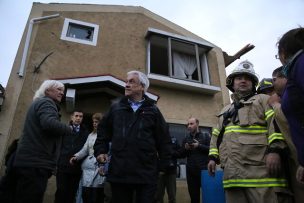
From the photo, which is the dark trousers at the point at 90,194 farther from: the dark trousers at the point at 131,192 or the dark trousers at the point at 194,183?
the dark trousers at the point at 131,192

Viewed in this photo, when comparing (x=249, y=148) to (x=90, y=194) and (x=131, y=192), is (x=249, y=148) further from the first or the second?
(x=90, y=194)

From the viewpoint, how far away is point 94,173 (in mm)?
4672

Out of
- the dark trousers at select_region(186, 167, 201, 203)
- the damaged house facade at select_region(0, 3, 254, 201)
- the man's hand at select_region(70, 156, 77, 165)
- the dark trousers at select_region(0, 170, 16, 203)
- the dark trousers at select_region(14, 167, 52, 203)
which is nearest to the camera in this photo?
the dark trousers at select_region(14, 167, 52, 203)

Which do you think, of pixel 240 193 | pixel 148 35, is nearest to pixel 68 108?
pixel 148 35

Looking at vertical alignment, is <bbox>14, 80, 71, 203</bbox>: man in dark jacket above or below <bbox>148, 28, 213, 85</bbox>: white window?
below

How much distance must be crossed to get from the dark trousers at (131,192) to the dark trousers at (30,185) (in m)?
0.79

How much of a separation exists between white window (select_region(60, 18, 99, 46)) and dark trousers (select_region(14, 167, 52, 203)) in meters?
6.47

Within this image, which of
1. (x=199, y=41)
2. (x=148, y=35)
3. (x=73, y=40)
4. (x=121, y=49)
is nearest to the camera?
(x=73, y=40)

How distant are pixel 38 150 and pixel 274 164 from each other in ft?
7.84

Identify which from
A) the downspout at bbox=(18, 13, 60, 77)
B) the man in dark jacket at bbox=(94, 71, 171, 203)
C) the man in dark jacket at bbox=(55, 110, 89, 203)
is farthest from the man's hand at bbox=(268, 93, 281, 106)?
the downspout at bbox=(18, 13, 60, 77)

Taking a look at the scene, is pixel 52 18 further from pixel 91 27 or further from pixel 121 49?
pixel 121 49

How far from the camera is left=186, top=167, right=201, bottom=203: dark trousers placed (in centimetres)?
512

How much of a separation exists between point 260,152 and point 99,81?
4.90m

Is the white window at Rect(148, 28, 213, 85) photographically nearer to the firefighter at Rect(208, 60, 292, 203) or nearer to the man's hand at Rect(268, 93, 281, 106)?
the firefighter at Rect(208, 60, 292, 203)
